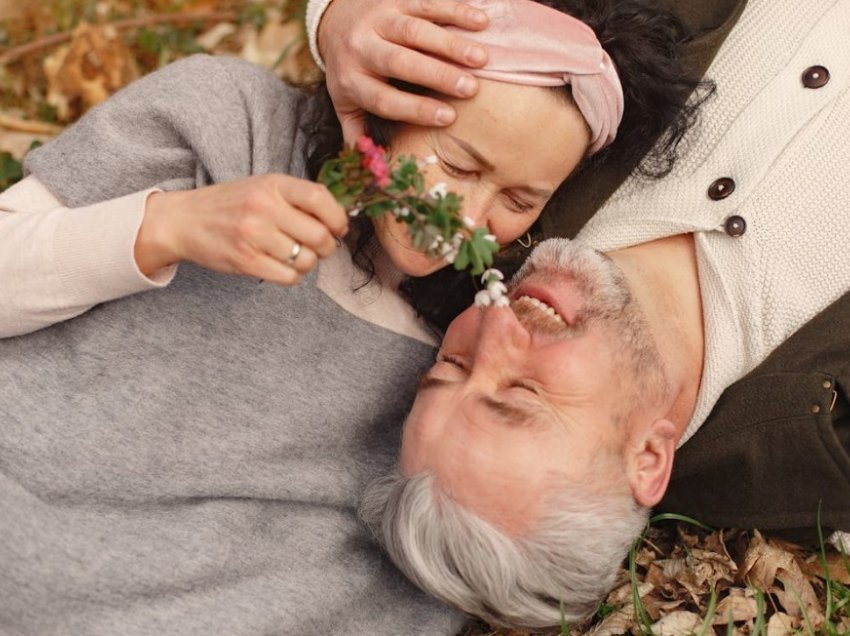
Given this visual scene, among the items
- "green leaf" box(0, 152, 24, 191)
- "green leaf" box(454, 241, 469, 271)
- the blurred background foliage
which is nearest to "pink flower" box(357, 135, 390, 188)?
"green leaf" box(454, 241, 469, 271)

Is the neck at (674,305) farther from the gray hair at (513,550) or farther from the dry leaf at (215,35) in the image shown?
the dry leaf at (215,35)

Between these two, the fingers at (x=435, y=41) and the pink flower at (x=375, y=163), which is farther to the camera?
the fingers at (x=435, y=41)

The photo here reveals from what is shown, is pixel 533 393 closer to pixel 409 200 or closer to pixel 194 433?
pixel 409 200

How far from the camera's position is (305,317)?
3.06 meters

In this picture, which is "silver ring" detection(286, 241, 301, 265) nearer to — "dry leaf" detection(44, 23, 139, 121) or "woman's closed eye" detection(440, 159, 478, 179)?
"woman's closed eye" detection(440, 159, 478, 179)

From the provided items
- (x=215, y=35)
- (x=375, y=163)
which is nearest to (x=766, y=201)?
(x=375, y=163)

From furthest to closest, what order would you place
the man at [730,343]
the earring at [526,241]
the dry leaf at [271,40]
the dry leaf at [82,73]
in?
the dry leaf at [271,40] < the dry leaf at [82,73] < the earring at [526,241] < the man at [730,343]

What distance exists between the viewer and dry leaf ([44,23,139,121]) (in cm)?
455

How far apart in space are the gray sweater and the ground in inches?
29.7

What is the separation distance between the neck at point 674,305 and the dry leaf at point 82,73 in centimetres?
288

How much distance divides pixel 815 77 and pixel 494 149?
53.7 inches

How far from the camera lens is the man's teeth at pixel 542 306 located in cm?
287

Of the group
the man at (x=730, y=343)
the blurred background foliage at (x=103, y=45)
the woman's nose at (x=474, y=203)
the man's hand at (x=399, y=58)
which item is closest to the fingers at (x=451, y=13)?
the man's hand at (x=399, y=58)

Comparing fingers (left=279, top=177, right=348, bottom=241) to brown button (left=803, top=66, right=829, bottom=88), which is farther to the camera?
brown button (left=803, top=66, right=829, bottom=88)
